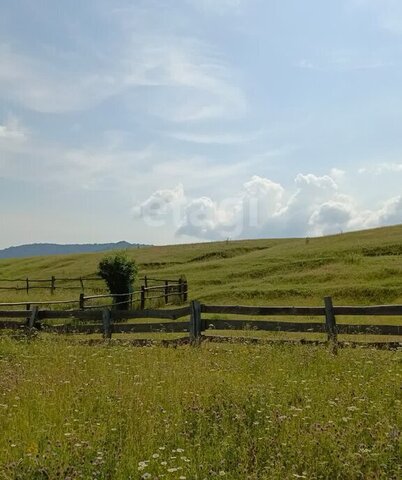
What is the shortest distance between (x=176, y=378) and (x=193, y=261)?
5355cm

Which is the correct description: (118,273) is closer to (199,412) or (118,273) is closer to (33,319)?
(33,319)

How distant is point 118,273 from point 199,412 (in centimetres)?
2606

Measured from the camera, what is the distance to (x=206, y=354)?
435 inches

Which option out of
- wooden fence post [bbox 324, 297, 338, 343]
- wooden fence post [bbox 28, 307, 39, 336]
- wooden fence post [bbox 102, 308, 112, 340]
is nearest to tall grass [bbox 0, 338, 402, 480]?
wooden fence post [bbox 324, 297, 338, 343]

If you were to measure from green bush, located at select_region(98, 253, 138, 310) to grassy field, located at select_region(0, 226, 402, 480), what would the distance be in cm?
1825

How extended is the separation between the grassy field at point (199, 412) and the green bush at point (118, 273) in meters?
18.3

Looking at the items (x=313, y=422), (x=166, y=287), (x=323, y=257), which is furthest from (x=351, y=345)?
(x=323, y=257)

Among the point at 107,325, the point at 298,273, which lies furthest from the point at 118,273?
the point at 107,325

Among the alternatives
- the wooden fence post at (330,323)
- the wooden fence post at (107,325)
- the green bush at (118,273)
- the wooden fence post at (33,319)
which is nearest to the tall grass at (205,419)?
the wooden fence post at (330,323)

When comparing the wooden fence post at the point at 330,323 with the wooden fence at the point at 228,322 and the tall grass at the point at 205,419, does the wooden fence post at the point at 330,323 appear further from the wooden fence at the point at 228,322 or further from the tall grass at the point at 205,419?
the tall grass at the point at 205,419

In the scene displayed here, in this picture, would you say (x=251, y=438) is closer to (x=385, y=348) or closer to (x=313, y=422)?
(x=313, y=422)

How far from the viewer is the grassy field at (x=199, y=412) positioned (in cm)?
495

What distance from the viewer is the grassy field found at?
16.3ft

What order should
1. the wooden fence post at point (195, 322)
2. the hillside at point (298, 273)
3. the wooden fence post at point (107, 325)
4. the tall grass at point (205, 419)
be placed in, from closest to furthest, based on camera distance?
the tall grass at point (205, 419) → the wooden fence post at point (195, 322) → the wooden fence post at point (107, 325) → the hillside at point (298, 273)
